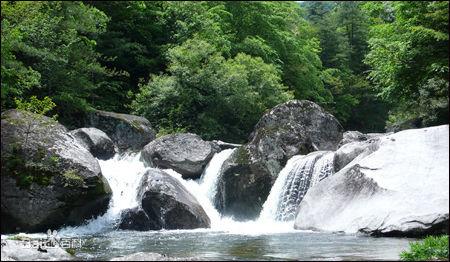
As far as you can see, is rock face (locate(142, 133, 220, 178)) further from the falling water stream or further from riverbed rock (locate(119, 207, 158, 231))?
riverbed rock (locate(119, 207, 158, 231))

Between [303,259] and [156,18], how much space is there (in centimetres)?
2791

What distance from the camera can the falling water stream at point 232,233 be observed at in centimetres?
1116

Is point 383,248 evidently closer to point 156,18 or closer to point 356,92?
point 156,18

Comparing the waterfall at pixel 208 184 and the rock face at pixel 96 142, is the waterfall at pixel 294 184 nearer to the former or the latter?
the waterfall at pixel 208 184

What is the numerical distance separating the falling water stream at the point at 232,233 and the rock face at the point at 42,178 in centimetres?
80

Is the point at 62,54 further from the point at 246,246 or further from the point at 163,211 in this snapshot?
the point at 246,246

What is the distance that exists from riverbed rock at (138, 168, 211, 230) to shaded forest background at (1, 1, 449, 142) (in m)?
5.30

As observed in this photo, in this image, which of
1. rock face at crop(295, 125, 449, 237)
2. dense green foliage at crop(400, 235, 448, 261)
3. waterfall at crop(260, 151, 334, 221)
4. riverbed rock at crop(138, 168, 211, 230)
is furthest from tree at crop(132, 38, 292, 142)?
dense green foliage at crop(400, 235, 448, 261)

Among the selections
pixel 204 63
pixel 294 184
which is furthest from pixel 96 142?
pixel 294 184

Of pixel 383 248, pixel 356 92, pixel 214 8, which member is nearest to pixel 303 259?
pixel 383 248

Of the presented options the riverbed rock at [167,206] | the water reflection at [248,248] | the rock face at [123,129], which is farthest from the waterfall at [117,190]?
the water reflection at [248,248]

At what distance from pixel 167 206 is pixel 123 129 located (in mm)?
9654

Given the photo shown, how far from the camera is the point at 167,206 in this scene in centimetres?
1748

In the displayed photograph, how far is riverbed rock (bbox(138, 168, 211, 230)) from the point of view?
57.3 feet
